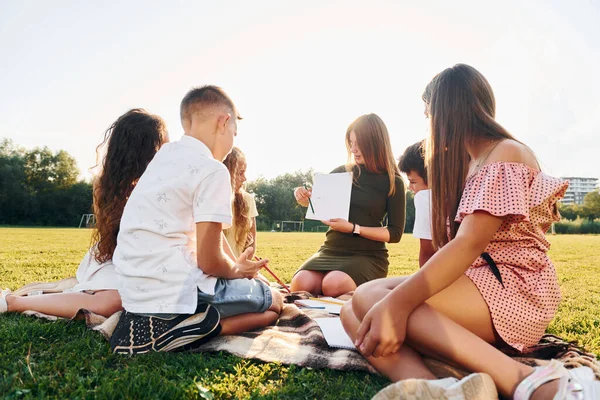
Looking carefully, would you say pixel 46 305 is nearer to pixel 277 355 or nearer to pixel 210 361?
pixel 210 361

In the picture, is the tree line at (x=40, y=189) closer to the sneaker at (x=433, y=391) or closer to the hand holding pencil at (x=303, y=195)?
the hand holding pencil at (x=303, y=195)

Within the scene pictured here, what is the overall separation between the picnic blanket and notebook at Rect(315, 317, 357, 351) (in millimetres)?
31

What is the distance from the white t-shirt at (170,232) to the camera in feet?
7.70

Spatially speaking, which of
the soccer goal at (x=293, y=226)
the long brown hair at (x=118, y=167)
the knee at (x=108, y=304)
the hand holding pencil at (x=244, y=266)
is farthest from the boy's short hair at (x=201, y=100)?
the soccer goal at (x=293, y=226)

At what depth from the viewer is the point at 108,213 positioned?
3125 mm

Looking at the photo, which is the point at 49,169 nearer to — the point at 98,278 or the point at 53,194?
the point at 53,194

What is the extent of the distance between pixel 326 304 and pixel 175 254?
1587mm

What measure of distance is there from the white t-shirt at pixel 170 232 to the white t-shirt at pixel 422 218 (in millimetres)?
1816

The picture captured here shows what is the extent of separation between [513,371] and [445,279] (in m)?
0.41

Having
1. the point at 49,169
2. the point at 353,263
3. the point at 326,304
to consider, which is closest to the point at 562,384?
the point at 326,304

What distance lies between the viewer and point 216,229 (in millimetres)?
2346

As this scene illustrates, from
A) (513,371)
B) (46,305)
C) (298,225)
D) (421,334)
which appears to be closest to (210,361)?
(421,334)

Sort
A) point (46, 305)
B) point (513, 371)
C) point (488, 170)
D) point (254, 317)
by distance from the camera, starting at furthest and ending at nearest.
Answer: point (46, 305), point (254, 317), point (488, 170), point (513, 371)

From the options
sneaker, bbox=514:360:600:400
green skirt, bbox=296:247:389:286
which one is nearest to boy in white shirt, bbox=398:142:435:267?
green skirt, bbox=296:247:389:286
